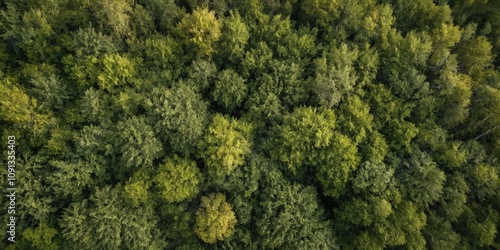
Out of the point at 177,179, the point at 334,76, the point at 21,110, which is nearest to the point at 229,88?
the point at 177,179

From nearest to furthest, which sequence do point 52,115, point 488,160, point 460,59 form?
point 52,115, point 488,160, point 460,59

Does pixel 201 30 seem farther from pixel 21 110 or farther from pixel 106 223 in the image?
pixel 106 223

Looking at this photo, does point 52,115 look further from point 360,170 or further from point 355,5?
point 355,5

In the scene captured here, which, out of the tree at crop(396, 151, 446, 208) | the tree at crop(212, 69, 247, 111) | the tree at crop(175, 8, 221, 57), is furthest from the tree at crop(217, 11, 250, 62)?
the tree at crop(396, 151, 446, 208)

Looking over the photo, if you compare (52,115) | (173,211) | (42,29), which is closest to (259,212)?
(173,211)

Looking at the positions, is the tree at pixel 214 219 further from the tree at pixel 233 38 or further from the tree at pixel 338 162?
the tree at pixel 233 38
